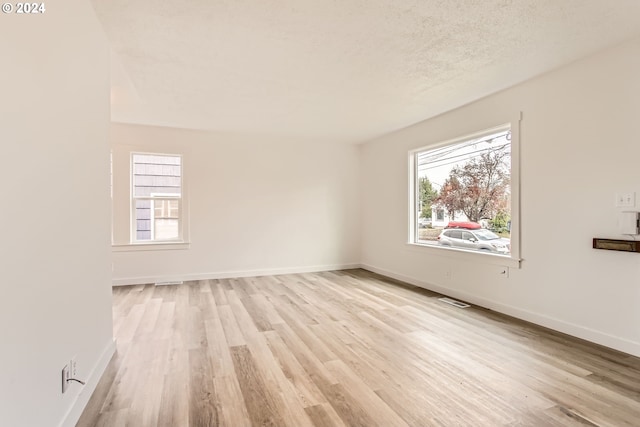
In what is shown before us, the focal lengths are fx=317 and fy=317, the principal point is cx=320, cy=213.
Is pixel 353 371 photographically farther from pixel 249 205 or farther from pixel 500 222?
pixel 249 205

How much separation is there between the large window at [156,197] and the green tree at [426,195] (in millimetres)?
4016

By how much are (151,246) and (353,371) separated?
13.7 ft

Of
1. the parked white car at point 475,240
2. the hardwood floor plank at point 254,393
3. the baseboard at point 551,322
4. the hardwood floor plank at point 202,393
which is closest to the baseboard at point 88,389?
the hardwood floor plank at point 202,393

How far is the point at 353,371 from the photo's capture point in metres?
2.34

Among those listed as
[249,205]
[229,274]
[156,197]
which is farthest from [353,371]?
[156,197]

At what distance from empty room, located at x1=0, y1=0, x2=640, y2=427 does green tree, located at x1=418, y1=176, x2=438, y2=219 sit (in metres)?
0.04

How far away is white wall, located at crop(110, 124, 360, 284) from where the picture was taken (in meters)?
5.15

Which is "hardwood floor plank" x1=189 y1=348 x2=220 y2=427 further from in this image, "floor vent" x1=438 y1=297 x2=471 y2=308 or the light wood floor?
"floor vent" x1=438 y1=297 x2=471 y2=308

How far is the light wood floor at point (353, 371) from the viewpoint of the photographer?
1832 mm

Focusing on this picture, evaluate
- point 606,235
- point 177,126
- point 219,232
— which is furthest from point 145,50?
point 606,235

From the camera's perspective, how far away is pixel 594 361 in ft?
8.04

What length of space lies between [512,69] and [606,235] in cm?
173

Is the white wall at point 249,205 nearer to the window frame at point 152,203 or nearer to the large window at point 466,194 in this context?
the window frame at point 152,203

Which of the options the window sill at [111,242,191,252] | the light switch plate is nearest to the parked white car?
the light switch plate
